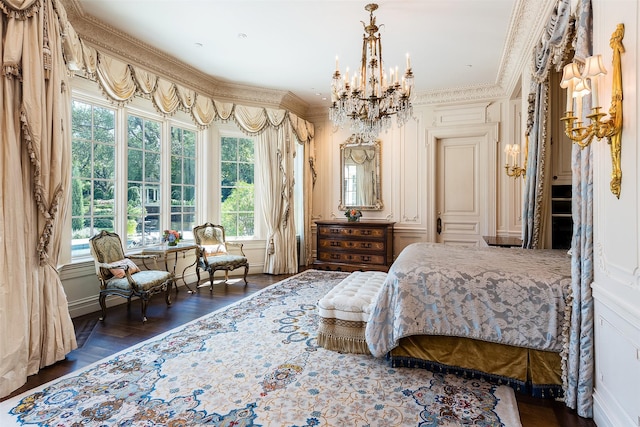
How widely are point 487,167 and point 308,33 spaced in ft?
12.1

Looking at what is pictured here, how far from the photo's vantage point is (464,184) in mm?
5902

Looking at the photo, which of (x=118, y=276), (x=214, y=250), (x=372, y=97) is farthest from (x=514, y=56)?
(x=118, y=276)

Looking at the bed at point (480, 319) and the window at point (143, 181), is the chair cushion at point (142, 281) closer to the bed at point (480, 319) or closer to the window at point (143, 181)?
→ the window at point (143, 181)

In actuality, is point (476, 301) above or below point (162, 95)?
below

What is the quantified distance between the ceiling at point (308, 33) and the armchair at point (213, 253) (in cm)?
247

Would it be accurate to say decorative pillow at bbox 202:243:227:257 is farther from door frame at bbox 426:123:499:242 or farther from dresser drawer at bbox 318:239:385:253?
door frame at bbox 426:123:499:242

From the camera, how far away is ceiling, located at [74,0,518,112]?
11.1ft

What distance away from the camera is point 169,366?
2.60 meters

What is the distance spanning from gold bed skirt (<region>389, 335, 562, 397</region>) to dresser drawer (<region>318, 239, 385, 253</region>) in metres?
3.28

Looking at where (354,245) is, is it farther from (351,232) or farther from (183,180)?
(183,180)

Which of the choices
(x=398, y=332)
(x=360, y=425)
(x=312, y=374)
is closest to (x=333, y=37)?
(x=398, y=332)

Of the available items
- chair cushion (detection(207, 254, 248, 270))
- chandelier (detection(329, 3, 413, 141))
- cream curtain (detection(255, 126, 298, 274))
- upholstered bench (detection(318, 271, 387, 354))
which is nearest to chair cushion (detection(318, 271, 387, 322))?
upholstered bench (detection(318, 271, 387, 354))

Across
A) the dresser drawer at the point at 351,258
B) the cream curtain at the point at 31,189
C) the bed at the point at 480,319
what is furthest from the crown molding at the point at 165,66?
the bed at the point at 480,319

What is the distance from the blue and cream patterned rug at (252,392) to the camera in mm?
1964
